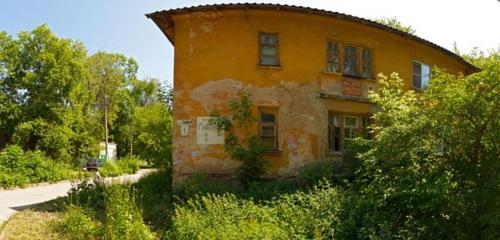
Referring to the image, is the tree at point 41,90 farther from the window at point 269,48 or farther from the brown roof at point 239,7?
the window at point 269,48

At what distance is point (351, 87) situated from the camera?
648 inches

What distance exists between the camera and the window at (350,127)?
651 inches

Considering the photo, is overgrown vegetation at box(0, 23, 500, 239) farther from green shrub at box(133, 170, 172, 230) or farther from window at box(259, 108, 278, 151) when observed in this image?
window at box(259, 108, 278, 151)

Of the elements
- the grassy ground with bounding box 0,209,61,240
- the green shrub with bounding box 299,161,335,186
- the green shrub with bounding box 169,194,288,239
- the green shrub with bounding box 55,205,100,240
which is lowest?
the grassy ground with bounding box 0,209,61,240

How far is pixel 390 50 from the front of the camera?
17.8 metres

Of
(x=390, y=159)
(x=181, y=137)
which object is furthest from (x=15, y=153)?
(x=390, y=159)

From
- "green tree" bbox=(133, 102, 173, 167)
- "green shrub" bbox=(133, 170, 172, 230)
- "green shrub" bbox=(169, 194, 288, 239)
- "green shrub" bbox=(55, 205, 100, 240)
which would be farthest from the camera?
"green tree" bbox=(133, 102, 173, 167)

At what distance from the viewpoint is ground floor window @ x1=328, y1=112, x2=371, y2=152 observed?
16062mm

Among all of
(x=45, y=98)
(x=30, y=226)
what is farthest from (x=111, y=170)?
(x=30, y=226)

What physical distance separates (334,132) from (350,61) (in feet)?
9.37

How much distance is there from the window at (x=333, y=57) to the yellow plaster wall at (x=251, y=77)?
1.27 feet

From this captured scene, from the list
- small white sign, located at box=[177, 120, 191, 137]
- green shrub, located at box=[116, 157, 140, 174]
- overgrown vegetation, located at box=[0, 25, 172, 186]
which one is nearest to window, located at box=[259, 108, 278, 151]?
small white sign, located at box=[177, 120, 191, 137]

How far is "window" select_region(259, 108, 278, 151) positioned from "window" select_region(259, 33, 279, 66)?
67.7 inches

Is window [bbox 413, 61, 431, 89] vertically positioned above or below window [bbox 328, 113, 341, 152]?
above
